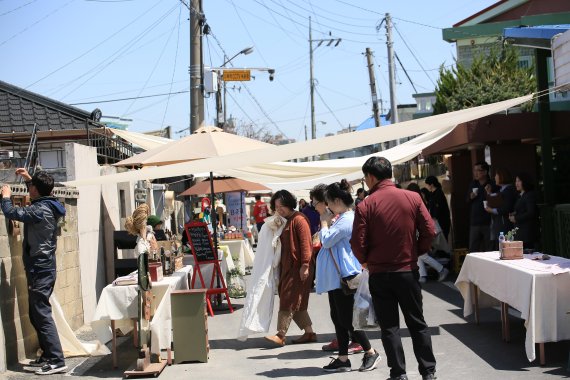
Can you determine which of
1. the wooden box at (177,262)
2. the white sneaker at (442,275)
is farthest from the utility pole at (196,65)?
the wooden box at (177,262)

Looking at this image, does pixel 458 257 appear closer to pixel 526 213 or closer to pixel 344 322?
pixel 526 213

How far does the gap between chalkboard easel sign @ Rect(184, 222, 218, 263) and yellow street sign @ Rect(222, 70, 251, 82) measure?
12.5 meters

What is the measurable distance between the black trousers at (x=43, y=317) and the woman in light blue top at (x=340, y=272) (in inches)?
113

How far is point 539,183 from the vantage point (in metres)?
15.7

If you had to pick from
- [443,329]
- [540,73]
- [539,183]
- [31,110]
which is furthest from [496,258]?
[31,110]

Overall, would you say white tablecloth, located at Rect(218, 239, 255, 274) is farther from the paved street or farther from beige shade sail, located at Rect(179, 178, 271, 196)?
the paved street

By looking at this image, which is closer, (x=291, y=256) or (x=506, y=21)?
(x=291, y=256)

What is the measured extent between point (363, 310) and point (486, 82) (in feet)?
67.5

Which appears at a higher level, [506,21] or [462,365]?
[506,21]

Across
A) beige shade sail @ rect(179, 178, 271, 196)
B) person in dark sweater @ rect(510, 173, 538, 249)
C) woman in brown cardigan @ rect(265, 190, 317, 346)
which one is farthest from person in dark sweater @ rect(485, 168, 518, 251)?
beige shade sail @ rect(179, 178, 271, 196)

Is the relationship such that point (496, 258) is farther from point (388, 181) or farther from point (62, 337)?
point (62, 337)

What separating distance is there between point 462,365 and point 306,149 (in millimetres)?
3127

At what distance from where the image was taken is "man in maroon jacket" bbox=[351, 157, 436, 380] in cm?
671

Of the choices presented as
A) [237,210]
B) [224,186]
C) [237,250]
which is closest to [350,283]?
[237,250]
